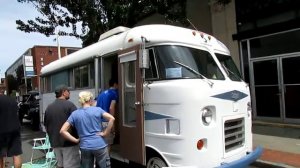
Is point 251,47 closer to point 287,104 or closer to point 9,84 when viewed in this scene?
point 287,104

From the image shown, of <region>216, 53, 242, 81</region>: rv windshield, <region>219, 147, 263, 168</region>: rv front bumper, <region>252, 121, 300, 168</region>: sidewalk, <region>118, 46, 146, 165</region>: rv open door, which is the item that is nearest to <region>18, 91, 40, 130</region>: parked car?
<region>252, 121, 300, 168</region>: sidewalk

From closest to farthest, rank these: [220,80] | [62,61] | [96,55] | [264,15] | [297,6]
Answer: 1. [220,80]
2. [96,55]
3. [62,61]
4. [297,6]
5. [264,15]

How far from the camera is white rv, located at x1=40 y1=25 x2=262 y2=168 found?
5996mm

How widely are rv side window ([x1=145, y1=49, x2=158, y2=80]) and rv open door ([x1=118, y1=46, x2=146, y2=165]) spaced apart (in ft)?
0.44

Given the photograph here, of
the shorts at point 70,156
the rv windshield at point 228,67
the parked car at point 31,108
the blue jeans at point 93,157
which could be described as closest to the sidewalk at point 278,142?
the rv windshield at point 228,67

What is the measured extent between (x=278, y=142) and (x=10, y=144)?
6.49 m

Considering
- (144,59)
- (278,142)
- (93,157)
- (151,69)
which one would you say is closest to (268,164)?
(278,142)

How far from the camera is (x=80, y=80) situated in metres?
9.77

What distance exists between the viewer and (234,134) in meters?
6.63

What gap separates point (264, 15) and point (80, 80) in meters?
6.96

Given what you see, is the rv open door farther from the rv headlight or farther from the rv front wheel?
the rv headlight

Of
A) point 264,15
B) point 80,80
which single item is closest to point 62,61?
point 80,80

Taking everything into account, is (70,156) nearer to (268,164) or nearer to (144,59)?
(144,59)

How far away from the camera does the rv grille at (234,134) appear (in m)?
6.42
